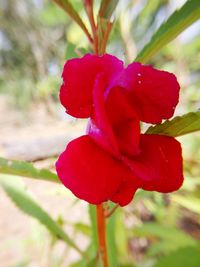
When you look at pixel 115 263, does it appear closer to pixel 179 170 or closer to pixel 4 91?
pixel 179 170

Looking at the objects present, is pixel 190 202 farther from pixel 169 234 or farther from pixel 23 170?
pixel 23 170

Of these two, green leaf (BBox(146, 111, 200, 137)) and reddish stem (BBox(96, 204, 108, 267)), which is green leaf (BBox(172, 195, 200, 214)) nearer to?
reddish stem (BBox(96, 204, 108, 267))

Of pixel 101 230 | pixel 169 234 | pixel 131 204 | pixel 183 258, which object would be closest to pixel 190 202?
pixel 169 234

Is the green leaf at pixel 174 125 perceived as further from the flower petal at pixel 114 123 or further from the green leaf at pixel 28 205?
the green leaf at pixel 28 205

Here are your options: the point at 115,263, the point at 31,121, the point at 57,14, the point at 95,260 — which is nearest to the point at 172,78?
the point at 95,260

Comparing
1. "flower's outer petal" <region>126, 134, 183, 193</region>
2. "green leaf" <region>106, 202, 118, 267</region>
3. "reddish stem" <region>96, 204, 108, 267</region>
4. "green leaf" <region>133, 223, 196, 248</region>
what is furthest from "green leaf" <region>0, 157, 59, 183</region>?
"green leaf" <region>133, 223, 196, 248</region>

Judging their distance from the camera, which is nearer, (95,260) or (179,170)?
(179,170)

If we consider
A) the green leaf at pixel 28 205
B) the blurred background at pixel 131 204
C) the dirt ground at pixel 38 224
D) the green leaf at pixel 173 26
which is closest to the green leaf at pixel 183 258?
the blurred background at pixel 131 204

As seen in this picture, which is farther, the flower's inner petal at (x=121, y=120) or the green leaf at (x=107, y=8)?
the green leaf at (x=107, y=8)
